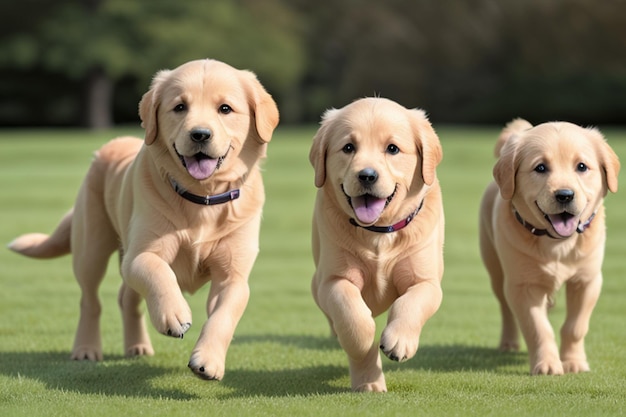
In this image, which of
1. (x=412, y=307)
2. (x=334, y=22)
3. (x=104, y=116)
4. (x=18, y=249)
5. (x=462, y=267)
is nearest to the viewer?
(x=412, y=307)

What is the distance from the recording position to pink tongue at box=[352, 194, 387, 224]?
5.21 metres

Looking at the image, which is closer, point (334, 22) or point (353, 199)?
point (353, 199)

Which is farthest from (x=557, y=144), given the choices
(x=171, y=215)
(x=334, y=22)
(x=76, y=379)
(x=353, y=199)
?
(x=334, y=22)

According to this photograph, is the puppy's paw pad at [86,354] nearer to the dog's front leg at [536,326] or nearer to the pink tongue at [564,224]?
the dog's front leg at [536,326]

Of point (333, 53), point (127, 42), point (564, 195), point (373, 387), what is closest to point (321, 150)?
point (373, 387)

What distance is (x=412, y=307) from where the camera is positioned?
5.18 metres

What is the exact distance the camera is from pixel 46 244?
23.8 ft

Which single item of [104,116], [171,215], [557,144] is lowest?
[104,116]

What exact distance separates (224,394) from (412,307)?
106 centimetres

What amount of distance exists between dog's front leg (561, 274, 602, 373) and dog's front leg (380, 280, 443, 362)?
3.85ft

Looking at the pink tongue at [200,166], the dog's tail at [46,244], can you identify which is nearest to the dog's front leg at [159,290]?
the pink tongue at [200,166]

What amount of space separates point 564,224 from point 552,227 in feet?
0.26

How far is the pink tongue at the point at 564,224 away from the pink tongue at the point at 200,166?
187 centimetres

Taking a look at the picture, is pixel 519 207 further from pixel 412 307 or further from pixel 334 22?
pixel 334 22
